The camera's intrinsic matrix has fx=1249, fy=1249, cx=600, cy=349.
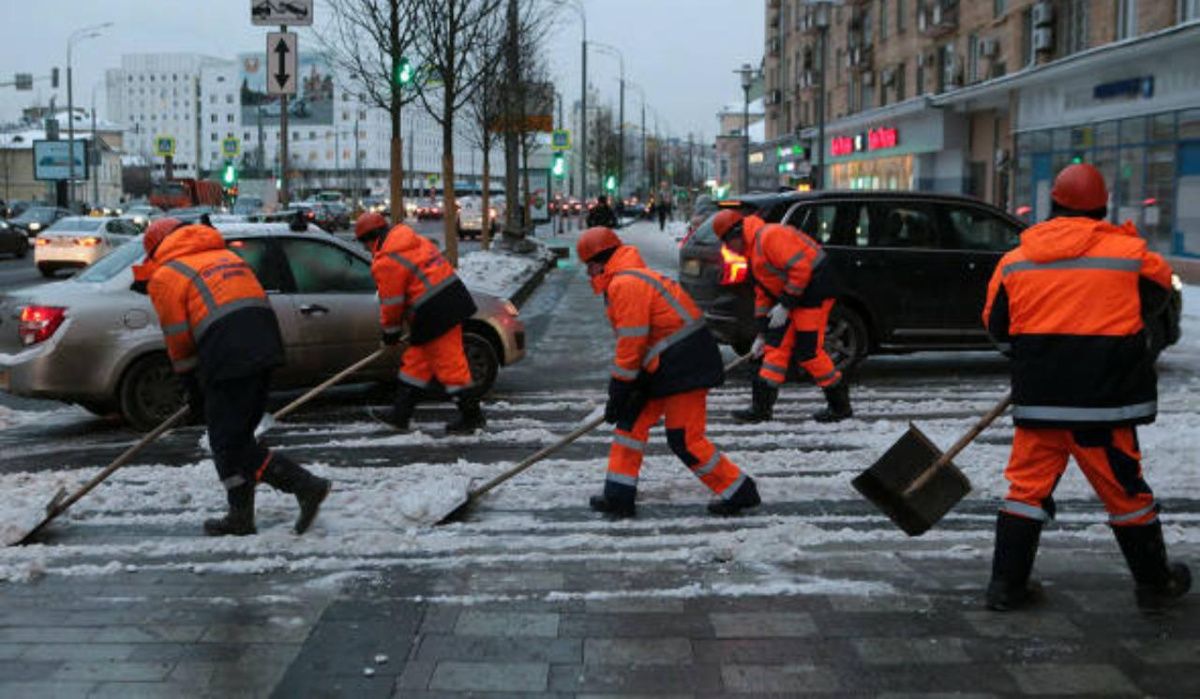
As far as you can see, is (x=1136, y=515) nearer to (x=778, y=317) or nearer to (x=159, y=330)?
(x=778, y=317)

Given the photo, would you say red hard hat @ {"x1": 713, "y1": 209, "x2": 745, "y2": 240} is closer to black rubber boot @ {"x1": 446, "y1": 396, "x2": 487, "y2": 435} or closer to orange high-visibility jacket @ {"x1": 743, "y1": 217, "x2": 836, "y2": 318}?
A: orange high-visibility jacket @ {"x1": 743, "y1": 217, "x2": 836, "y2": 318}

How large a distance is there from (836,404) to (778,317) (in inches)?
30.5

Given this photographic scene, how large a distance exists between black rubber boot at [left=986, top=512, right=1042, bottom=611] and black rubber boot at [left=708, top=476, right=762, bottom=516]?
5.44ft

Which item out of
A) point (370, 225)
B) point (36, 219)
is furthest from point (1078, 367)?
point (36, 219)

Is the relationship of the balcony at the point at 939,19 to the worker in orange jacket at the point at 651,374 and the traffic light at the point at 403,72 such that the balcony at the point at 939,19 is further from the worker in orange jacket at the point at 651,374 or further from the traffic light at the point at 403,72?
the worker in orange jacket at the point at 651,374

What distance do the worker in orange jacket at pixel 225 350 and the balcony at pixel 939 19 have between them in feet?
114

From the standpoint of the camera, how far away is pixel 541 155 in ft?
251

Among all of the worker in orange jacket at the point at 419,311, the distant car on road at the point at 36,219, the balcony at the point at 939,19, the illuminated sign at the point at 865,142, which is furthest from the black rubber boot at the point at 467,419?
the distant car on road at the point at 36,219

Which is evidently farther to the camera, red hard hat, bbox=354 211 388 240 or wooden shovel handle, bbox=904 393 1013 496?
red hard hat, bbox=354 211 388 240

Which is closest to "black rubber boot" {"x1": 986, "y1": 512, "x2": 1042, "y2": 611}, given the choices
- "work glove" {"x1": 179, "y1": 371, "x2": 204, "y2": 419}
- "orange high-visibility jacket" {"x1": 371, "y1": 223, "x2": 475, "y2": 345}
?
"work glove" {"x1": 179, "y1": 371, "x2": 204, "y2": 419}

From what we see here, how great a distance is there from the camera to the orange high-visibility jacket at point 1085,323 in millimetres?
4570

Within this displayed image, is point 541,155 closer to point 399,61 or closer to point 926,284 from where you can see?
point 399,61

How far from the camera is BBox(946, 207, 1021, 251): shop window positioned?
37.3 feet

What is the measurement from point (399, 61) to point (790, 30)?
48067 mm
